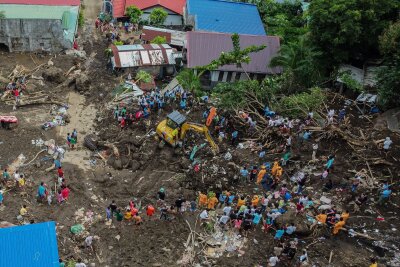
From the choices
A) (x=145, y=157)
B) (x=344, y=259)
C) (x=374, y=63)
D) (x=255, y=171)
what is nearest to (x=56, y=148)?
(x=145, y=157)

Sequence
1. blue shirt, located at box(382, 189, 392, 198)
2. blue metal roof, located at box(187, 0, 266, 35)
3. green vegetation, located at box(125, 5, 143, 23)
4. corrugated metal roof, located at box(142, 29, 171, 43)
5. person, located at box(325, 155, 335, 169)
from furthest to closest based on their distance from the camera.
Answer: green vegetation, located at box(125, 5, 143, 23), blue metal roof, located at box(187, 0, 266, 35), corrugated metal roof, located at box(142, 29, 171, 43), person, located at box(325, 155, 335, 169), blue shirt, located at box(382, 189, 392, 198)

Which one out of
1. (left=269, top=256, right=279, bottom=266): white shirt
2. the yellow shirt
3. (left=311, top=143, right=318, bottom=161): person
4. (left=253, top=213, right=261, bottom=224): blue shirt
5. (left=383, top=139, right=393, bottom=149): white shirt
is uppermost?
(left=383, top=139, right=393, bottom=149): white shirt

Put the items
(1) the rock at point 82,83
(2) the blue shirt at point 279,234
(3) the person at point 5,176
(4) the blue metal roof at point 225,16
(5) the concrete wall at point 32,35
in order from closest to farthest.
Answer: (2) the blue shirt at point 279,234, (3) the person at point 5,176, (1) the rock at point 82,83, (5) the concrete wall at point 32,35, (4) the blue metal roof at point 225,16

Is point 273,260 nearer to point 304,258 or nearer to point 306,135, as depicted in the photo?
point 304,258

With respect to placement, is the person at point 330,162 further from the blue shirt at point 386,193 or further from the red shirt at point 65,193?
the red shirt at point 65,193

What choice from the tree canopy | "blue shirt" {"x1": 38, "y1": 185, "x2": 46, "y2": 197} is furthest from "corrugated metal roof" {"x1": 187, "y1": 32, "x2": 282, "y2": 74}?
"blue shirt" {"x1": 38, "y1": 185, "x2": 46, "y2": 197}

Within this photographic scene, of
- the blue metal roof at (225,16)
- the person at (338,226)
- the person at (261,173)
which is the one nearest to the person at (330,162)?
the person at (261,173)

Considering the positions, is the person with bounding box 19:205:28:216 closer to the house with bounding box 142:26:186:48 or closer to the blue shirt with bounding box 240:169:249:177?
the blue shirt with bounding box 240:169:249:177

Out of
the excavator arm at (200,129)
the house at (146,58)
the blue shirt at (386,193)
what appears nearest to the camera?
the blue shirt at (386,193)
